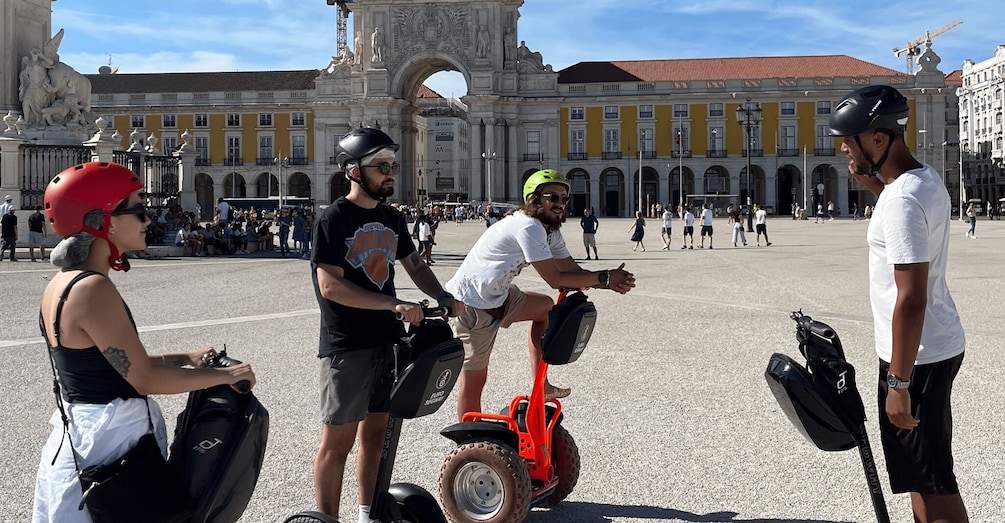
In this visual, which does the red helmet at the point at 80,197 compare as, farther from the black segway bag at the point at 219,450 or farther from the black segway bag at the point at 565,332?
the black segway bag at the point at 565,332

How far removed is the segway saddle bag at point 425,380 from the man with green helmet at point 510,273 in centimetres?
93

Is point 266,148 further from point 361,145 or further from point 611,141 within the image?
point 361,145

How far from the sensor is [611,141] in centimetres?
6656

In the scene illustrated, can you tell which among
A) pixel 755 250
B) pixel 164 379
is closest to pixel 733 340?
pixel 164 379

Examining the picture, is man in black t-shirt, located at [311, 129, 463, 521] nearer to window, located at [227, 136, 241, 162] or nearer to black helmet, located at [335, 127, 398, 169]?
black helmet, located at [335, 127, 398, 169]

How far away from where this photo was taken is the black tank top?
2.39 m

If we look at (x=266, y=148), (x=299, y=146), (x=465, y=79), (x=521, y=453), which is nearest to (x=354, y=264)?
(x=521, y=453)

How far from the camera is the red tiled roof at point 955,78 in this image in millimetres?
89812

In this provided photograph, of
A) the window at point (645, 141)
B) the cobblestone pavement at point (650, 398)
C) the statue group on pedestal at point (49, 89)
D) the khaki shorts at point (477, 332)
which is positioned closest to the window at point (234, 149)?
the window at point (645, 141)

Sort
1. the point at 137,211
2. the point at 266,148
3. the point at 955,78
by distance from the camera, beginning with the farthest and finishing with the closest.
Answer: 1. the point at 955,78
2. the point at 266,148
3. the point at 137,211

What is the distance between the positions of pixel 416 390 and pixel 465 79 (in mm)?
62512

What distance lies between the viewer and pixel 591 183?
220ft

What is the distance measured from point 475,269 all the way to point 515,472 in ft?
3.07

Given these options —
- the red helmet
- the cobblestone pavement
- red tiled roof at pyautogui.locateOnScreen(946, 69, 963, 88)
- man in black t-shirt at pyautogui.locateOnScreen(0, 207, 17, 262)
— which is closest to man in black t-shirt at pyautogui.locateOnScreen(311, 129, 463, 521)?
the cobblestone pavement
